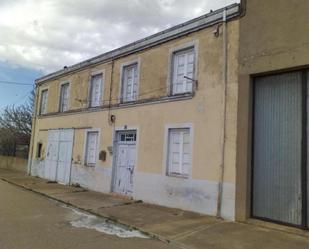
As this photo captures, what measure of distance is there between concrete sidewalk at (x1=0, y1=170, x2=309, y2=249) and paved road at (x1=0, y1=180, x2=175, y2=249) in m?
0.59

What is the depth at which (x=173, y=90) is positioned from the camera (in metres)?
12.0

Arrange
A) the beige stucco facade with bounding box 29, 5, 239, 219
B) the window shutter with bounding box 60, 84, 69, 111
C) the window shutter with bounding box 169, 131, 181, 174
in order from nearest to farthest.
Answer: the beige stucco facade with bounding box 29, 5, 239, 219 < the window shutter with bounding box 169, 131, 181, 174 < the window shutter with bounding box 60, 84, 69, 111

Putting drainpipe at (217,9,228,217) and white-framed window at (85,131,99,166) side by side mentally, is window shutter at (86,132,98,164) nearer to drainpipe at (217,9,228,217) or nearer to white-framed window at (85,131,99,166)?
white-framed window at (85,131,99,166)

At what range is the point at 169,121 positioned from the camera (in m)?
11.8

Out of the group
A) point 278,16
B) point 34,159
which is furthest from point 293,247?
point 34,159

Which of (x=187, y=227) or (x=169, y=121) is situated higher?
(x=169, y=121)

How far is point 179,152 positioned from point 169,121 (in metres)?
1.09

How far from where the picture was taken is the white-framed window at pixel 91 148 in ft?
50.8

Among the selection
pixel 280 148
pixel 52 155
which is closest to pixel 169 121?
pixel 280 148

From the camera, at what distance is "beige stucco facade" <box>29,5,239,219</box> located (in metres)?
10.0

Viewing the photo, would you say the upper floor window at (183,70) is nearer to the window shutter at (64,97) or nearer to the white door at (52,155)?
the window shutter at (64,97)

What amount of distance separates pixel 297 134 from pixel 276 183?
4.24 feet

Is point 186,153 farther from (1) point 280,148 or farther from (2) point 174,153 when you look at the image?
(1) point 280,148

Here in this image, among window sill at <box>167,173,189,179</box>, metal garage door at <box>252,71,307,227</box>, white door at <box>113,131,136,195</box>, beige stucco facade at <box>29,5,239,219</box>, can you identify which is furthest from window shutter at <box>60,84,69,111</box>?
metal garage door at <box>252,71,307,227</box>
